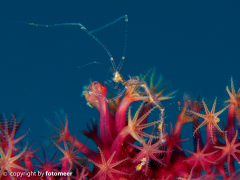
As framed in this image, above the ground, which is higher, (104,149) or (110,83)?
(110,83)

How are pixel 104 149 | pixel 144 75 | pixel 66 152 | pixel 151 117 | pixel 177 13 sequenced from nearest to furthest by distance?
pixel 66 152
pixel 104 149
pixel 151 117
pixel 144 75
pixel 177 13

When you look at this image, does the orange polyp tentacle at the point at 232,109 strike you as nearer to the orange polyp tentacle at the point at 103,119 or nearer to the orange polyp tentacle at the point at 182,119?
the orange polyp tentacle at the point at 182,119

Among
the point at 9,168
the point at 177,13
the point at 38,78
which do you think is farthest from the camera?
the point at 177,13

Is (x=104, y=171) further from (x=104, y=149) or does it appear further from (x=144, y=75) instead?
(x=144, y=75)

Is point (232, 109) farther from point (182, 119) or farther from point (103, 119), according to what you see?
point (103, 119)

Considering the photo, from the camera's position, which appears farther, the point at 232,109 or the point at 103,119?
the point at 103,119

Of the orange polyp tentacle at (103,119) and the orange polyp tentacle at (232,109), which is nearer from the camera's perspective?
the orange polyp tentacle at (232,109)

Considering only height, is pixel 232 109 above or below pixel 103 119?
below

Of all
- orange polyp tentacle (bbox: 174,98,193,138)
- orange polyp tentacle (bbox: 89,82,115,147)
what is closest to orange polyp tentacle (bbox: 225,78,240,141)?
orange polyp tentacle (bbox: 174,98,193,138)

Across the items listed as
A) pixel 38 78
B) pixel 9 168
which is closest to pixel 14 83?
pixel 38 78

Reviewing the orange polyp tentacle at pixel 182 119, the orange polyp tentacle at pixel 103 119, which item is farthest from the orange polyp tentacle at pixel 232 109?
the orange polyp tentacle at pixel 103 119

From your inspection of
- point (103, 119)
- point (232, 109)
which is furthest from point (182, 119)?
point (103, 119)
